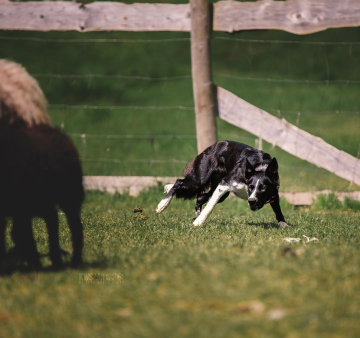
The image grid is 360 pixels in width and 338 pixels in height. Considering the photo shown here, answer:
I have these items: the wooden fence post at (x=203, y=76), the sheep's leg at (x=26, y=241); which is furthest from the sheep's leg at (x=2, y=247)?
the wooden fence post at (x=203, y=76)

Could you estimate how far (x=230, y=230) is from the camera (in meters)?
4.50

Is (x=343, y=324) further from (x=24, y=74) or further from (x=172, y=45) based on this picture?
(x=172, y=45)

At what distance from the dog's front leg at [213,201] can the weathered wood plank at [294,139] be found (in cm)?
116

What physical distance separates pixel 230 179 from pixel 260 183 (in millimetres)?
352

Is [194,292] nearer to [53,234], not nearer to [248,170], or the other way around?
[53,234]

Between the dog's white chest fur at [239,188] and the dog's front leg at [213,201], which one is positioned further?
the dog's white chest fur at [239,188]

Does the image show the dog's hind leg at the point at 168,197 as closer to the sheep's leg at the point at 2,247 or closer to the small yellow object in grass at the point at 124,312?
the sheep's leg at the point at 2,247

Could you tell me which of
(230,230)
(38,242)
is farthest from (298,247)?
(38,242)

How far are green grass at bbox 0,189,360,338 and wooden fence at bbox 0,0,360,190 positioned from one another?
6.85 ft

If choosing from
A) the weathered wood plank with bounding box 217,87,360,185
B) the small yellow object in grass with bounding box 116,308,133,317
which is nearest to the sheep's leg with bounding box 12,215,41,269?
the small yellow object in grass with bounding box 116,308,133,317

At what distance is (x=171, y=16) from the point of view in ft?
19.9

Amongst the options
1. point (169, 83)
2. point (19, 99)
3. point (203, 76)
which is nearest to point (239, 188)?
point (203, 76)

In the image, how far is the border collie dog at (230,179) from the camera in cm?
478

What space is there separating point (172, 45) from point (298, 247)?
19198 millimetres
